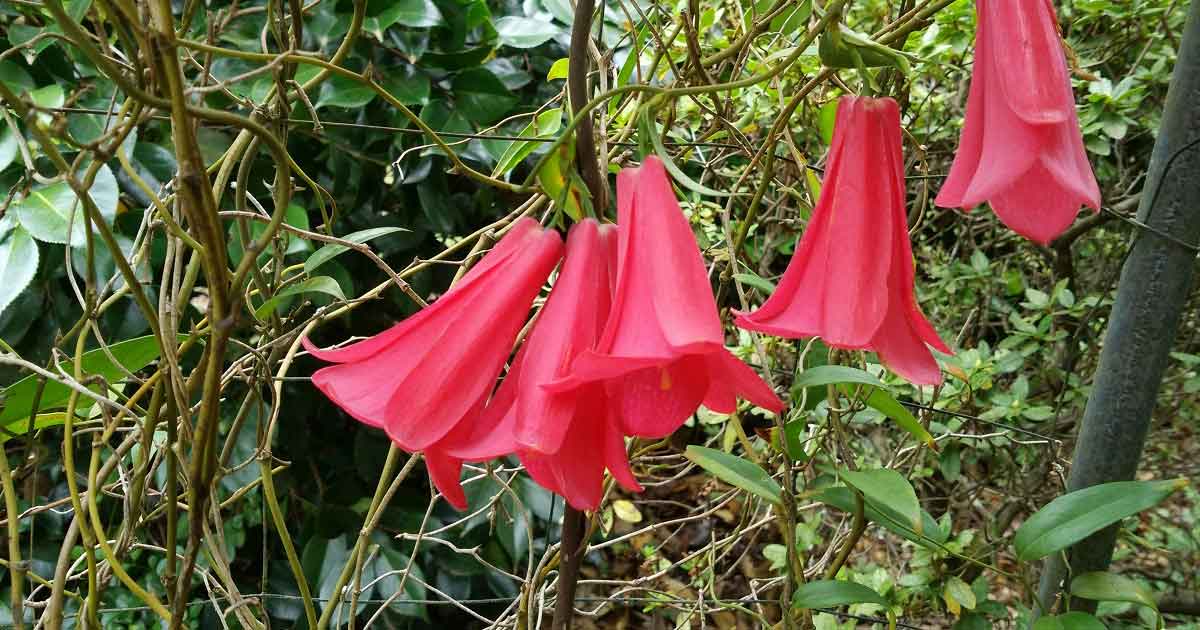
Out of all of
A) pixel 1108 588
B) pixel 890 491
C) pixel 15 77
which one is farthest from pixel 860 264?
pixel 15 77

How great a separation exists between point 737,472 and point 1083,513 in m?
0.25

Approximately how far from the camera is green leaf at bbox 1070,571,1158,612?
0.65 metres

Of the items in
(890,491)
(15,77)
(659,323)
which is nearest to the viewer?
(659,323)

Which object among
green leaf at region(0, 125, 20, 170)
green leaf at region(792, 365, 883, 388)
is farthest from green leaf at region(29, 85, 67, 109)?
green leaf at region(792, 365, 883, 388)

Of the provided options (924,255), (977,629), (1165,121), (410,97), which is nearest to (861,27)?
(924,255)

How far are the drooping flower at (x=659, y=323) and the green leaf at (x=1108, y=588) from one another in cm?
43

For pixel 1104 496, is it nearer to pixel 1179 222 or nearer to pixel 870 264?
pixel 1179 222

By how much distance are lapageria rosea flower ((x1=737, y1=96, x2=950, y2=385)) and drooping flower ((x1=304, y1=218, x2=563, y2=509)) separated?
0.38 ft

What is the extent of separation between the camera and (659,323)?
1.22ft

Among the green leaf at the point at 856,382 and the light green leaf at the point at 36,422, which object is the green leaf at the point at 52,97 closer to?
the light green leaf at the point at 36,422

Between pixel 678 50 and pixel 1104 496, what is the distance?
2.70ft

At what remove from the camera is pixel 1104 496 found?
617 millimetres

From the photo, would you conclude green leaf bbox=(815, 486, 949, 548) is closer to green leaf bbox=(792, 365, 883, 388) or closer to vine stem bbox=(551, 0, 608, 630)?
green leaf bbox=(792, 365, 883, 388)

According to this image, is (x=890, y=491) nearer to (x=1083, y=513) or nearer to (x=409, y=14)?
(x=1083, y=513)
